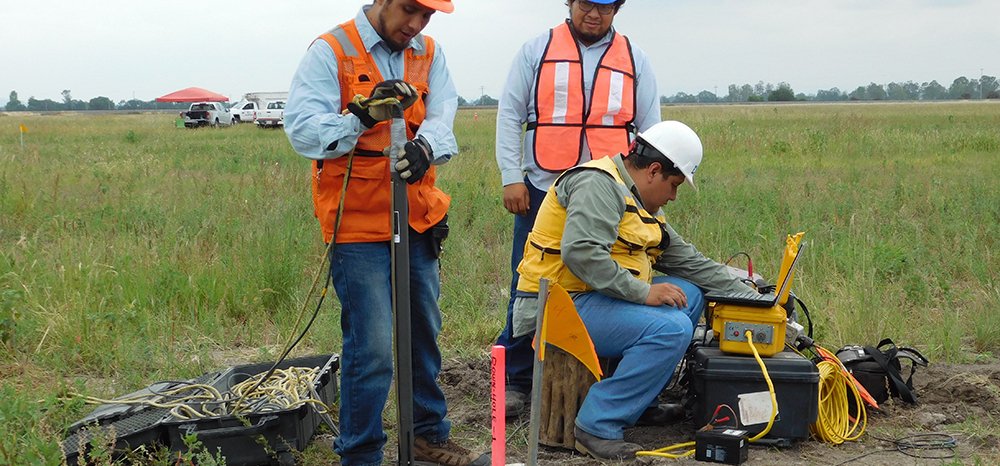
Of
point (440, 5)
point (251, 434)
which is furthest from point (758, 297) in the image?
point (251, 434)

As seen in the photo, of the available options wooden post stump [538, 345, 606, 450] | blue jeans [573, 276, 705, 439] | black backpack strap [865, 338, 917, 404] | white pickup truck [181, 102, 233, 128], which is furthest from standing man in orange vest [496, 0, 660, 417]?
white pickup truck [181, 102, 233, 128]

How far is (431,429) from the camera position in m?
3.90

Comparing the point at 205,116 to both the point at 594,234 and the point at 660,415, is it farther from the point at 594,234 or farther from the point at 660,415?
the point at 594,234

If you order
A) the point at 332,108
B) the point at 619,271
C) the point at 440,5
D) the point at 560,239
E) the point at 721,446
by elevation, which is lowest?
the point at 721,446

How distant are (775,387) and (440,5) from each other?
7.29 ft

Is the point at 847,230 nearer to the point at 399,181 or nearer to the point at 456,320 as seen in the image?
the point at 456,320

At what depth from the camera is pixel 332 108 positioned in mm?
3289

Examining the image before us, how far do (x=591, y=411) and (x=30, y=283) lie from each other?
414 cm

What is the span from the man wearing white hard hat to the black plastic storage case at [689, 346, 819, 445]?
0.20 m

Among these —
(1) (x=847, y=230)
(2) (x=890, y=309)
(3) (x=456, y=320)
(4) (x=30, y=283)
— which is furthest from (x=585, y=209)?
(1) (x=847, y=230)

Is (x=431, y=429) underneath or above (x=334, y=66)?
underneath

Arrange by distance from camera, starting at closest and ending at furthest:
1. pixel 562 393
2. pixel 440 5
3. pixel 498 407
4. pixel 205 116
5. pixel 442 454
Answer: pixel 498 407 < pixel 440 5 < pixel 442 454 < pixel 562 393 < pixel 205 116

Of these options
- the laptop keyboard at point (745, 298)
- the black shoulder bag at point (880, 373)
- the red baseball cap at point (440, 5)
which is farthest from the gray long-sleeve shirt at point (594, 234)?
the black shoulder bag at point (880, 373)

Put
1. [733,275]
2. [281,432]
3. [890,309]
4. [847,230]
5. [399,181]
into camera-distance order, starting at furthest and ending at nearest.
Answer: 1. [847,230]
2. [890,309]
3. [733,275]
4. [281,432]
5. [399,181]
